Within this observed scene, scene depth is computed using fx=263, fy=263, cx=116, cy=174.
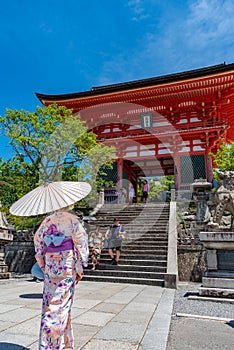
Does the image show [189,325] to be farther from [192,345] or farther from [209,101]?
[209,101]

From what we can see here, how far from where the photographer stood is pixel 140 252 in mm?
8812

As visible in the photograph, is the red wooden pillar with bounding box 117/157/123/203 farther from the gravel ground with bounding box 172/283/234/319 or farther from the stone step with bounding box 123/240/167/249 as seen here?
the gravel ground with bounding box 172/283/234/319

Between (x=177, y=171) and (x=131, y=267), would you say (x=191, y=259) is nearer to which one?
(x=131, y=267)

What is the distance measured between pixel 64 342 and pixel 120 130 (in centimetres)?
1795

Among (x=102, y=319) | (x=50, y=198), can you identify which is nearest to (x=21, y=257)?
(x=102, y=319)

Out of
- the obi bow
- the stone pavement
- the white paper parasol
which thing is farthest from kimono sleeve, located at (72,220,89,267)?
the stone pavement

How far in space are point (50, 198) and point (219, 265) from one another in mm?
4252

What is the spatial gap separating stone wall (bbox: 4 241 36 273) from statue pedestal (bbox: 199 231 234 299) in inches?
274

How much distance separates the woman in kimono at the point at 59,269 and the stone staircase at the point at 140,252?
5053 millimetres

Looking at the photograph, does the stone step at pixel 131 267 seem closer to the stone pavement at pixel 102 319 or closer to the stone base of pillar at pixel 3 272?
the stone pavement at pixel 102 319

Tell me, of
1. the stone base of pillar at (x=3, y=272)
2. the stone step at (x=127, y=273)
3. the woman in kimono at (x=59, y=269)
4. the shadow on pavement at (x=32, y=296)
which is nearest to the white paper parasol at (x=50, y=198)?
the woman in kimono at (x=59, y=269)

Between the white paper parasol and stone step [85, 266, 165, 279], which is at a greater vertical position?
the white paper parasol

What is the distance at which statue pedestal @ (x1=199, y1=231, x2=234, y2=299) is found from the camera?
5094 mm

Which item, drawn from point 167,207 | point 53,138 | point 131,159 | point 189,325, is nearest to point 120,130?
point 131,159
